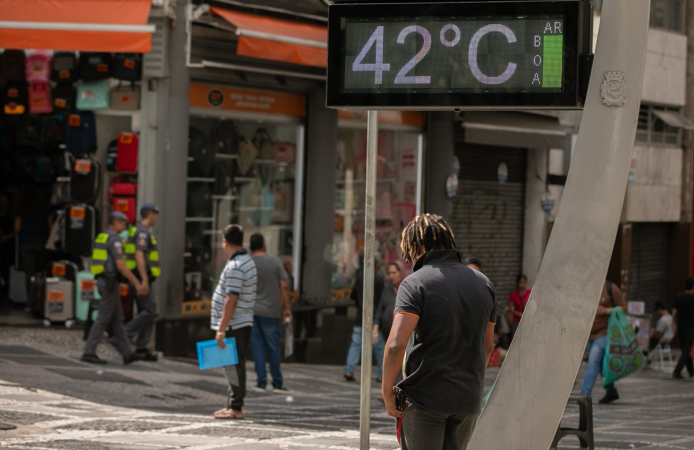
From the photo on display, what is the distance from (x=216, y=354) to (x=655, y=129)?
63.1 ft

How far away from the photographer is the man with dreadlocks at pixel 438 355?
467cm

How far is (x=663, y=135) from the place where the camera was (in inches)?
1020

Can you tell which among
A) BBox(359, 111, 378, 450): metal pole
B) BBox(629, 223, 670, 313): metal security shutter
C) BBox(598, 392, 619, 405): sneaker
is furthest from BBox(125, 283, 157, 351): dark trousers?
BBox(629, 223, 670, 313): metal security shutter

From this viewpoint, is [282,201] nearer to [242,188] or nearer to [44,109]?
[242,188]

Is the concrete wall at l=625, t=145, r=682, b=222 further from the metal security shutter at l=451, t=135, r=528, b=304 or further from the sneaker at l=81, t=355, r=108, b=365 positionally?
the sneaker at l=81, t=355, r=108, b=365

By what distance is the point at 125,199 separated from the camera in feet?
45.1

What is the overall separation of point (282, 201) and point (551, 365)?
11.2m

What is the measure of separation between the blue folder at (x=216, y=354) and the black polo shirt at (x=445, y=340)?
4.48m

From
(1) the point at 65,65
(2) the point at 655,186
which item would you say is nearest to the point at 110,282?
(1) the point at 65,65

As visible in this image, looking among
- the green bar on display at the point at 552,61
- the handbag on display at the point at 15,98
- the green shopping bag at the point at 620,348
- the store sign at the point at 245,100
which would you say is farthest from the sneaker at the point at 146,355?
the green bar on display at the point at 552,61

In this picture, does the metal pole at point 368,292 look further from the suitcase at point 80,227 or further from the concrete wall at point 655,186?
the concrete wall at point 655,186

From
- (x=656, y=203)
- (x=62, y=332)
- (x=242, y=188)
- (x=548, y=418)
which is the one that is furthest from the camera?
(x=656, y=203)

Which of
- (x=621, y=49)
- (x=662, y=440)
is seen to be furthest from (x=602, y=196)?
(x=662, y=440)

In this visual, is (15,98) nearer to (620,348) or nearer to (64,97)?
(64,97)
